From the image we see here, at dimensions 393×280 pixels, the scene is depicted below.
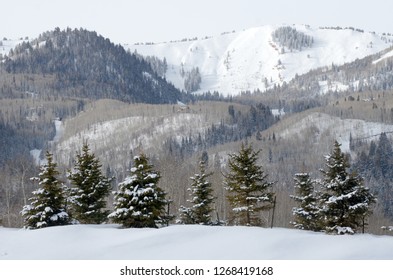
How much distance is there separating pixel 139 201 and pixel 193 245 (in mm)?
9908

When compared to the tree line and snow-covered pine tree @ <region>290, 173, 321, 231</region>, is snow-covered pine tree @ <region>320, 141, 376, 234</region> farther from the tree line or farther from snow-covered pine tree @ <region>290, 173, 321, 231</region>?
snow-covered pine tree @ <region>290, 173, 321, 231</region>

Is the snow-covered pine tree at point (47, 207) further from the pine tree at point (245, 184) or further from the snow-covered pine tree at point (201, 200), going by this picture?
the pine tree at point (245, 184)

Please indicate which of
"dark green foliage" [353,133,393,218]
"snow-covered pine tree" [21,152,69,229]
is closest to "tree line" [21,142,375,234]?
"snow-covered pine tree" [21,152,69,229]

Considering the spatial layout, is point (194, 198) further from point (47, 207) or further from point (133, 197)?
point (47, 207)

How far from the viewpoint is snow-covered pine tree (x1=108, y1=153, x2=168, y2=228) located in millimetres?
27594

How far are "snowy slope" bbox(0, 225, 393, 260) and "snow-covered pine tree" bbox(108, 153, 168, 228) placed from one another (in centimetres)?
443

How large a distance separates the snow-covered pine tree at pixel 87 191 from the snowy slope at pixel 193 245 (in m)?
10.7

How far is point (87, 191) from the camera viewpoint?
3412 centimetres

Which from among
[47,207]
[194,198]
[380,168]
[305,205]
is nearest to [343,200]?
[305,205]

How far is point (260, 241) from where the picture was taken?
60.0ft

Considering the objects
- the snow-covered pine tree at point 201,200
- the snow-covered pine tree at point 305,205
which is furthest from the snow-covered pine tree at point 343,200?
the snow-covered pine tree at point 201,200
